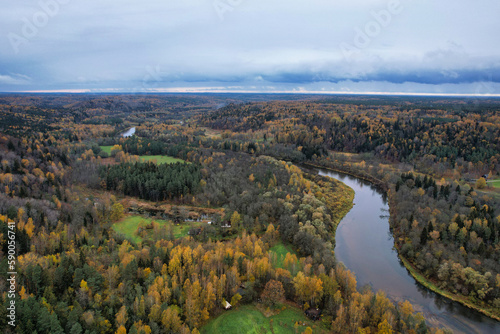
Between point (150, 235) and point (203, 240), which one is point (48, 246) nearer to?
point (150, 235)

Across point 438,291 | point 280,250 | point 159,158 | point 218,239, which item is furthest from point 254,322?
point 159,158

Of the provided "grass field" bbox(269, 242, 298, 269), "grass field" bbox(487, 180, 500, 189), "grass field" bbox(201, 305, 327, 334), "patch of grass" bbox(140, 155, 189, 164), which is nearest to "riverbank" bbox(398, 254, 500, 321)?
"grass field" bbox(269, 242, 298, 269)

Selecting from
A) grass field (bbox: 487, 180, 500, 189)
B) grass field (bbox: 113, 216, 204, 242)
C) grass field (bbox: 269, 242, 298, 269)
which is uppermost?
grass field (bbox: 487, 180, 500, 189)

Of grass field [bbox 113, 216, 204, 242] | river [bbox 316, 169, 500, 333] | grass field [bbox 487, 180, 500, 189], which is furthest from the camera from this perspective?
grass field [bbox 487, 180, 500, 189]

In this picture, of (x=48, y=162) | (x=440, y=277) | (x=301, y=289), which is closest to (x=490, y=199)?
(x=440, y=277)

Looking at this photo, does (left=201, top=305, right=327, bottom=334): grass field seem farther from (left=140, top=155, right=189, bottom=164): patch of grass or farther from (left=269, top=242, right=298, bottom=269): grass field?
(left=140, top=155, right=189, bottom=164): patch of grass

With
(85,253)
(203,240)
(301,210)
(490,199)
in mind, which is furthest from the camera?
(490,199)
